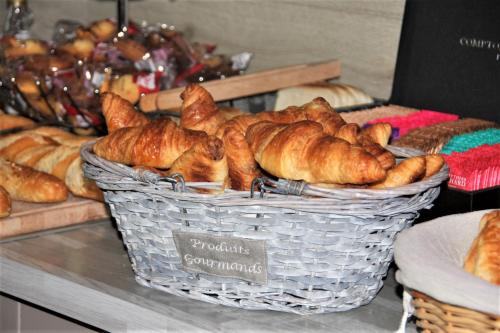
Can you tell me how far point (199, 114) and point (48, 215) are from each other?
0.40 m

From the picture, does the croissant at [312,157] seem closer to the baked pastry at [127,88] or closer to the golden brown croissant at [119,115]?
the golden brown croissant at [119,115]

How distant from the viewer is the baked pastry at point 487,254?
0.95 m

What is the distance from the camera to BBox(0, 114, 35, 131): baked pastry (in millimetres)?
1861

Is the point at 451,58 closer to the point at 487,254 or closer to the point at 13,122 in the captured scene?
the point at 487,254

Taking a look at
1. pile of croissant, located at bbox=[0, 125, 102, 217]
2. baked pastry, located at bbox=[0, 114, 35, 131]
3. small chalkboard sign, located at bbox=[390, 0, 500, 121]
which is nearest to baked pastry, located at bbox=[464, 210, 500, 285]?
small chalkboard sign, located at bbox=[390, 0, 500, 121]

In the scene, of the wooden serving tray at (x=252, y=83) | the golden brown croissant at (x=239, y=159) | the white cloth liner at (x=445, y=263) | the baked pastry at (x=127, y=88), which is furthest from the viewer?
the baked pastry at (x=127, y=88)

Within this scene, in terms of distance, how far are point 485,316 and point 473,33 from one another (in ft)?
2.60

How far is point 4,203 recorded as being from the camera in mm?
1457

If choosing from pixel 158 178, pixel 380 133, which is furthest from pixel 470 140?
pixel 158 178

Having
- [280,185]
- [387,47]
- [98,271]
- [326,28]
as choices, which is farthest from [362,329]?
[326,28]

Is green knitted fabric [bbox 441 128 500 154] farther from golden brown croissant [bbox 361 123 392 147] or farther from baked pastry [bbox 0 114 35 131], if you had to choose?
baked pastry [bbox 0 114 35 131]

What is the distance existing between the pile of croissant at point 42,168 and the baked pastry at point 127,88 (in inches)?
4.9

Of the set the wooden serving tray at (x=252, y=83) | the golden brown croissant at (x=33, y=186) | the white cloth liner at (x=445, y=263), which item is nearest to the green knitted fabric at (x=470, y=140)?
the white cloth liner at (x=445, y=263)

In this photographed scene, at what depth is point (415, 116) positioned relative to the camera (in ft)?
5.05
